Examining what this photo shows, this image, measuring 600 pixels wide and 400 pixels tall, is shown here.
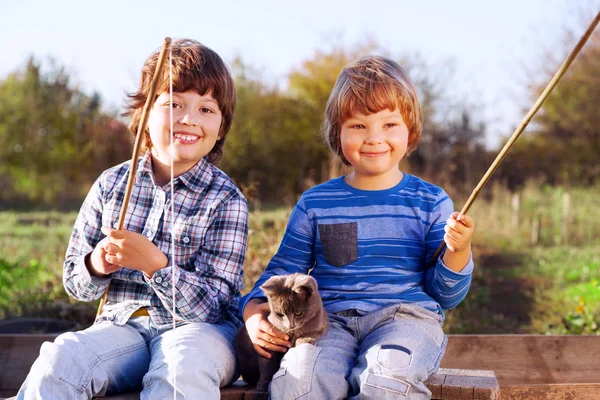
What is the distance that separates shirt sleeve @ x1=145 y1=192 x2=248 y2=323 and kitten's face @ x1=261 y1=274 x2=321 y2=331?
28 centimetres

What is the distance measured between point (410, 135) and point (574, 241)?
8198 millimetres

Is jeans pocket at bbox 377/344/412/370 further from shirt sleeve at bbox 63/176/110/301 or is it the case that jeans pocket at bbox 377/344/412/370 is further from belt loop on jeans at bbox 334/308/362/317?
shirt sleeve at bbox 63/176/110/301

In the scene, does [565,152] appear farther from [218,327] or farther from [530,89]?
[218,327]

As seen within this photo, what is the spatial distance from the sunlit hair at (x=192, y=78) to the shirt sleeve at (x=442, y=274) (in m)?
0.97

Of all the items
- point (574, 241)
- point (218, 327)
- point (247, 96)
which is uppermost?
point (247, 96)

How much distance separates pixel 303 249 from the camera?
288cm

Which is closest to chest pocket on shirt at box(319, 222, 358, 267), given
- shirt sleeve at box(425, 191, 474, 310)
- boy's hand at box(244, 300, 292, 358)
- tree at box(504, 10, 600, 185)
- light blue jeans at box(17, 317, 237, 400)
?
shirt sleeve at box(425, 191, 474, 310)

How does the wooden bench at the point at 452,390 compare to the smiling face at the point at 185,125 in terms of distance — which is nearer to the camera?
the wooden bench at the point at 452,390

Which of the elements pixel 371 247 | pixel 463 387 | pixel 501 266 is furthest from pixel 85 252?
pixel 501 266

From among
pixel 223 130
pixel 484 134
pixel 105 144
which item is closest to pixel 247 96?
pixel 105 144

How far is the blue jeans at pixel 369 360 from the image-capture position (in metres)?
2.29

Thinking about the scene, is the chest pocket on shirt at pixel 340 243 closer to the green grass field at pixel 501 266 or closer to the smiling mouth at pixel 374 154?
the smiling mouth at pixel 374 154

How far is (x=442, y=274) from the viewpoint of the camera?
8.67 feet

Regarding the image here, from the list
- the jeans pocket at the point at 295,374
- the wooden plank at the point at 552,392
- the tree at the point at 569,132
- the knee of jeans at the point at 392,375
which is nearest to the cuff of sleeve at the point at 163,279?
the jeans pocket at the point at 295,374
